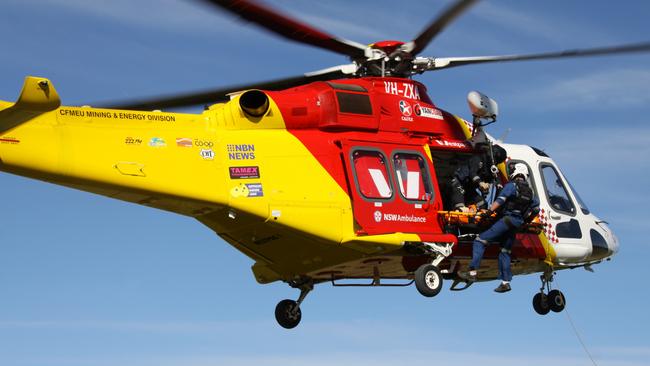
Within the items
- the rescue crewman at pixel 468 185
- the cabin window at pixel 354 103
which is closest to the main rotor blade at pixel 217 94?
the cabin window at pixel 354 103

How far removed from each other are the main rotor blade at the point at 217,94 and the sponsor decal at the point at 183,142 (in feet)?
6.83

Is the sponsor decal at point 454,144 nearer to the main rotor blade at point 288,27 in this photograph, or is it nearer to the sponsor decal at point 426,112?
the sponsor decal at point 426,112

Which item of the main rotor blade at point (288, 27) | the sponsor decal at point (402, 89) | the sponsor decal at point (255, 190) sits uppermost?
the main rotor blade at point (288, 27)

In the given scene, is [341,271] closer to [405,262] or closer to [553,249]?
[405,262]

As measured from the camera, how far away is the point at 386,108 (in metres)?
20.4

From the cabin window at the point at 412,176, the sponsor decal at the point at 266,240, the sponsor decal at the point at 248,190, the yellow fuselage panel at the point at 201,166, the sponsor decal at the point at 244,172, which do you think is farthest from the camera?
the cabin window at the point at 412,176

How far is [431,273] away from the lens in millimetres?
19531

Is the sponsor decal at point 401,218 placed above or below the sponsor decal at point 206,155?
below

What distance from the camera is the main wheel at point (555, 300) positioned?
22.2 metres

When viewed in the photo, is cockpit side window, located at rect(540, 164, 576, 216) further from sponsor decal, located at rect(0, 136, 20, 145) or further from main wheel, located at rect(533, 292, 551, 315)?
sponsor decal, located at rect(0, 136, 20, 145)

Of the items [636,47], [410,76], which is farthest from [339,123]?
[636,47]

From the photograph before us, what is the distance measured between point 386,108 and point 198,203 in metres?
4.15

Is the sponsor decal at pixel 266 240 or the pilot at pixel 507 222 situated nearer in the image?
the sponsor decal at pixel 266 240

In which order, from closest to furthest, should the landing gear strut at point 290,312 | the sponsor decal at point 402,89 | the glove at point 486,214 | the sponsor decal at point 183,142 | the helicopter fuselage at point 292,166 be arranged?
the helicopter fuselage at point 292,166 < the sponsor decal at point 183,142 < the glove at point 486,214 < the sponsor decal at point 402,89 < the landing gear strut at point 290,312
